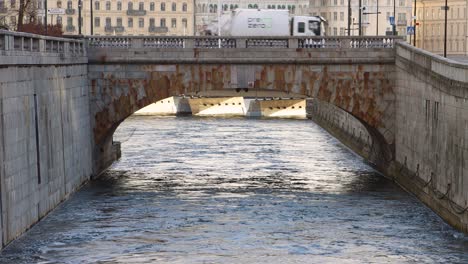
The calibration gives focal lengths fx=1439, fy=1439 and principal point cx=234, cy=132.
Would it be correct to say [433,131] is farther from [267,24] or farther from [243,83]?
[267,24]

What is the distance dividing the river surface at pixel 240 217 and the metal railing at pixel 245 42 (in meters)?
6.93

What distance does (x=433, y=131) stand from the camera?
62.5 m

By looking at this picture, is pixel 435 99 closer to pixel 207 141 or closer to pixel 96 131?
pixel 96 131

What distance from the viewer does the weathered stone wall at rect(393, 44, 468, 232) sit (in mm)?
55562

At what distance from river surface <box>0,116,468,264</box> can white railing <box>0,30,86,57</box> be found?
22.4 feet

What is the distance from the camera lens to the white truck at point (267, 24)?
88500 mm

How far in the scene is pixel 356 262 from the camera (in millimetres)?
49219

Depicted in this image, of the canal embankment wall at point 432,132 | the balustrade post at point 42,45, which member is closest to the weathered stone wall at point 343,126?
the canal embankment wall at point 432,132

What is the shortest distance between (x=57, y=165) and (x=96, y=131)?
1362 cm

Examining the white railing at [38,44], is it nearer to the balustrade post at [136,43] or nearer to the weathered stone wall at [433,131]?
the balustrade post at [136,43]

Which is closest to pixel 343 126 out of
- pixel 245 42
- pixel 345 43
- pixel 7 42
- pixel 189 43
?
pixel 345 43

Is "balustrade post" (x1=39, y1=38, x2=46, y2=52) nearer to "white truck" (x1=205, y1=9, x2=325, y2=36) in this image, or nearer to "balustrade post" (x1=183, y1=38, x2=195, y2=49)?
"balustrade post" (x1=183, y1=38, x2=195, y2=49)

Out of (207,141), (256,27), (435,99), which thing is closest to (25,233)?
(435,99)

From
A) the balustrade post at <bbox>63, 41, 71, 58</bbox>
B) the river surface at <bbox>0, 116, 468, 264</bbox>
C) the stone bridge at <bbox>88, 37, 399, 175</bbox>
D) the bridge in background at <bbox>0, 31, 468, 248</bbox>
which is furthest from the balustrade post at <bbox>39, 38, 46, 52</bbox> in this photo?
the stone bridge at <bbox>88, 37, 399, 175</bbox>
